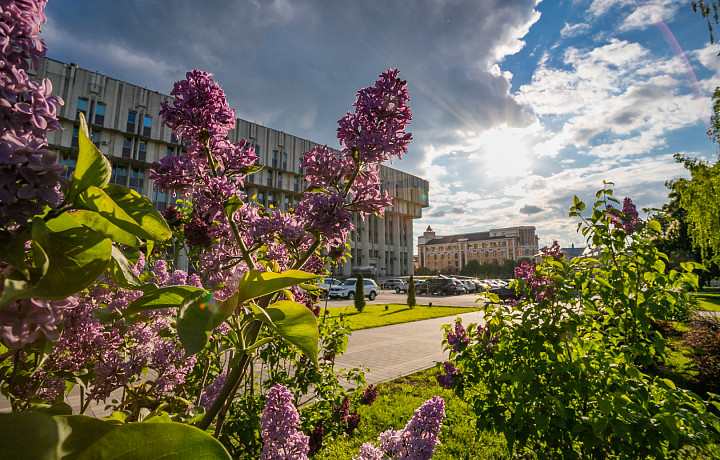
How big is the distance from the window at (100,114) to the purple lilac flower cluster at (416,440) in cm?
3870

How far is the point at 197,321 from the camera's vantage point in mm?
497

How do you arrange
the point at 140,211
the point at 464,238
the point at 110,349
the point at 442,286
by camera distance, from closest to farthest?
the point at 140,211 < the point at 110,349 < the point at 442,286 < the point at 464,238

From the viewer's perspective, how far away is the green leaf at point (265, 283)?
550 millimetres

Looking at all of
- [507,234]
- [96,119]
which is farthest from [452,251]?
[96,119]

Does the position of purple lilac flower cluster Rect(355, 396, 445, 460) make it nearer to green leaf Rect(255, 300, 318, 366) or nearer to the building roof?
green leaf Rect(255, 300, 318, 366)

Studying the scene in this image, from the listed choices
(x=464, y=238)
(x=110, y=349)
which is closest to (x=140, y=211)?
(x=110, y=349)

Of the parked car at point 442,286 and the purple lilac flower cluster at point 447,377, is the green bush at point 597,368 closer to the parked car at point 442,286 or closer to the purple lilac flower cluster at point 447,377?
the purple lilac flower cluster at point 447,377

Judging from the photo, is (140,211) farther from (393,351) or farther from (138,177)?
(138,177)

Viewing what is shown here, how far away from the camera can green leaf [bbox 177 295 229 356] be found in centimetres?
46

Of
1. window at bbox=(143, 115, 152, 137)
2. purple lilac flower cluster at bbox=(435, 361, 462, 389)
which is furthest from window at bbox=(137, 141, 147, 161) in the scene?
purple lilac flower cluster at bbox=(435, 361, 462, 389)

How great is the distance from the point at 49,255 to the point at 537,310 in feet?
8.97

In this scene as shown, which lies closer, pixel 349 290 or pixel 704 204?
pixel 704 204

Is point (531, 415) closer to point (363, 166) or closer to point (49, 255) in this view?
point (363, 166)

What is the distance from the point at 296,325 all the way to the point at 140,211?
0.30 meters
